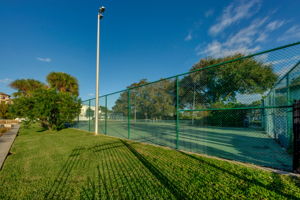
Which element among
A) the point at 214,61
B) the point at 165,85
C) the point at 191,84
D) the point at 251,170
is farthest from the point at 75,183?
the point at 214,61

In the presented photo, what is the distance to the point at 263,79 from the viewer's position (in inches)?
133

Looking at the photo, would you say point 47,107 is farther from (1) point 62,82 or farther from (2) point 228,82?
(1) point 62,82

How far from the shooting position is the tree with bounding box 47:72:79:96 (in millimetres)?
17359

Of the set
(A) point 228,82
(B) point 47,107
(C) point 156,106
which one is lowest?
(B) point 47,107

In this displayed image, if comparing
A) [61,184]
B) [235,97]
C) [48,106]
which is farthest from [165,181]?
[48,106]

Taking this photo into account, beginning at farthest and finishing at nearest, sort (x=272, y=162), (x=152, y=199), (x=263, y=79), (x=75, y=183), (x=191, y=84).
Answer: (x=191, y=84)
(x=263, y=79)
(x=272, y=162)
(x=75, y=183)
(x=152, y=199)

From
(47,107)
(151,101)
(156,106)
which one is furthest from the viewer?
(47,107)

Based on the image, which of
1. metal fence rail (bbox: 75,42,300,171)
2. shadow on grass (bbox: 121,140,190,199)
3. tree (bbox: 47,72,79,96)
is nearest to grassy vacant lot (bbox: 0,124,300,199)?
shadow on grass (bbox: 121,140,190,199)

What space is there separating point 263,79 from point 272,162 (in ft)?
6.61

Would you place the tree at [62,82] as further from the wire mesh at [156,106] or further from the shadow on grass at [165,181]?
the shadow on grass at [165,181]

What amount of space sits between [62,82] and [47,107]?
10557mm

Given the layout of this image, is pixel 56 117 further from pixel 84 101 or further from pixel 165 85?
pixel 165 85

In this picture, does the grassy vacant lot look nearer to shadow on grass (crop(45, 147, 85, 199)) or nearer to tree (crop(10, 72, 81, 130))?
shadow on grass (crop(45, 147, 85, 199))

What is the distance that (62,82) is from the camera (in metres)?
17.8
